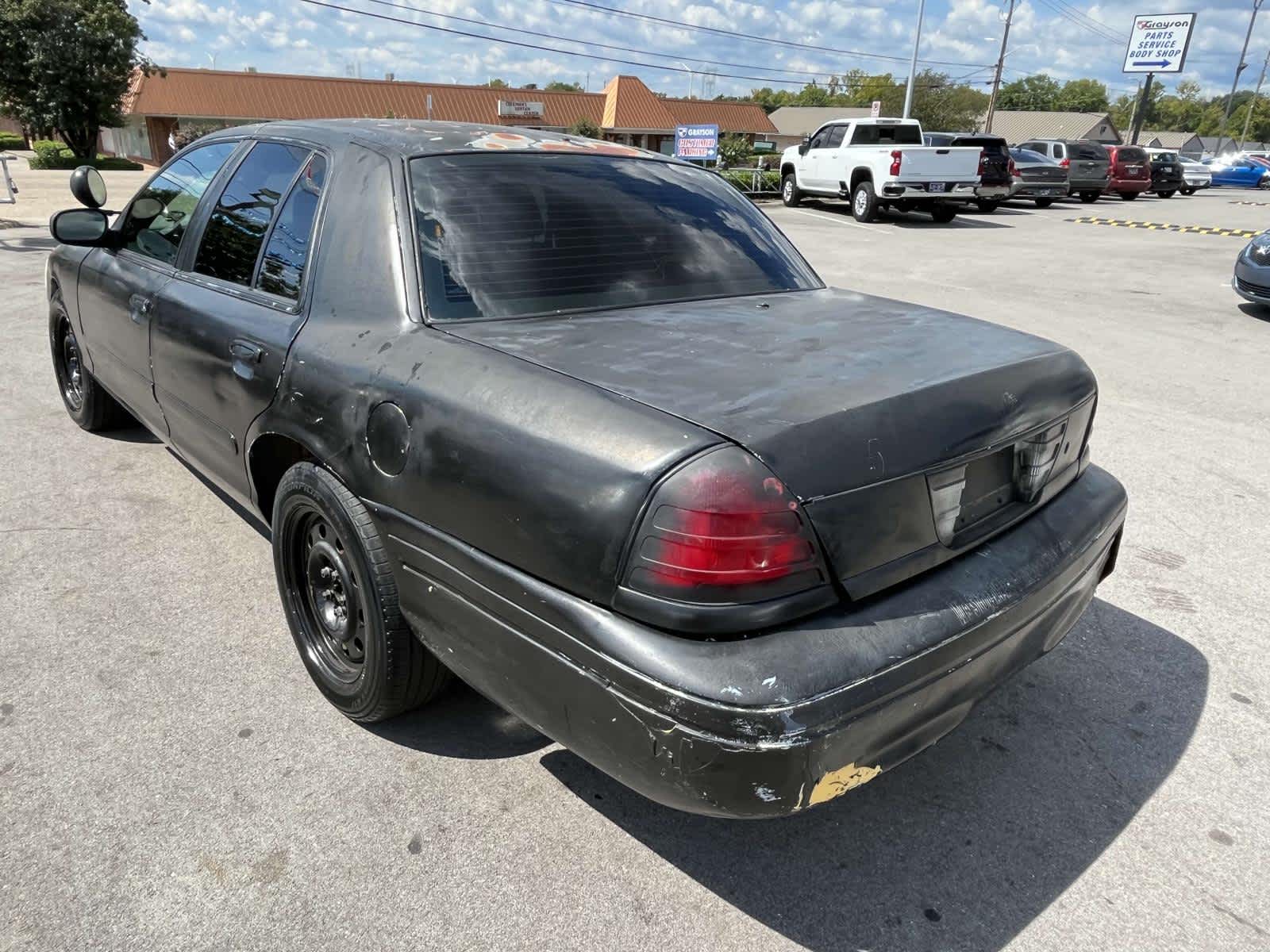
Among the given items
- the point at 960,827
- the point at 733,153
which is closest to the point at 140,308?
the point at 960,827

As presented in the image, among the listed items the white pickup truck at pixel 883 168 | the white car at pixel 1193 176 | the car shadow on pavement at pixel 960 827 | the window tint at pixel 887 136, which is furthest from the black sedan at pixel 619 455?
the white car at pixel 1193 176

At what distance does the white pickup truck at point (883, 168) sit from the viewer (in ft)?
57.8

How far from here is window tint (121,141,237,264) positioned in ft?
11.4

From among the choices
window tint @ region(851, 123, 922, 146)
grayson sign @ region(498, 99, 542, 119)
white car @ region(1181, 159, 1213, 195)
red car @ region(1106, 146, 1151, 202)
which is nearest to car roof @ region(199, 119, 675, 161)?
window tint @ region(851, 123, 922, 146)

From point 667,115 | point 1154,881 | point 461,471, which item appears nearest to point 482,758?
point 461,471

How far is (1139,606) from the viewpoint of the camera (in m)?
3.54

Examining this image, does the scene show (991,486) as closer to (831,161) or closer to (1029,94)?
(831,161)

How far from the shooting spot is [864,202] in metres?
18.8

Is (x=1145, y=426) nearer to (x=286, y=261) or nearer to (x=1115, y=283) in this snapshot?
(x=286, y=261)

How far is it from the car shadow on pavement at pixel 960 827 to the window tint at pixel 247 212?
1.95 metres

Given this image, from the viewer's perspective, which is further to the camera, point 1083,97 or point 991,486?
point 1083,97

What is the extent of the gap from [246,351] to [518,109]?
5705 centimetres

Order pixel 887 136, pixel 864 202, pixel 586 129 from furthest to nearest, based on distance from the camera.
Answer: pixel 586 129 → pixel 887 136 → pixel 864 202

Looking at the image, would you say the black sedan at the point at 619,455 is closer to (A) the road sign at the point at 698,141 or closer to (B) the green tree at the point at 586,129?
(A) the road sign at the point at 698,141
